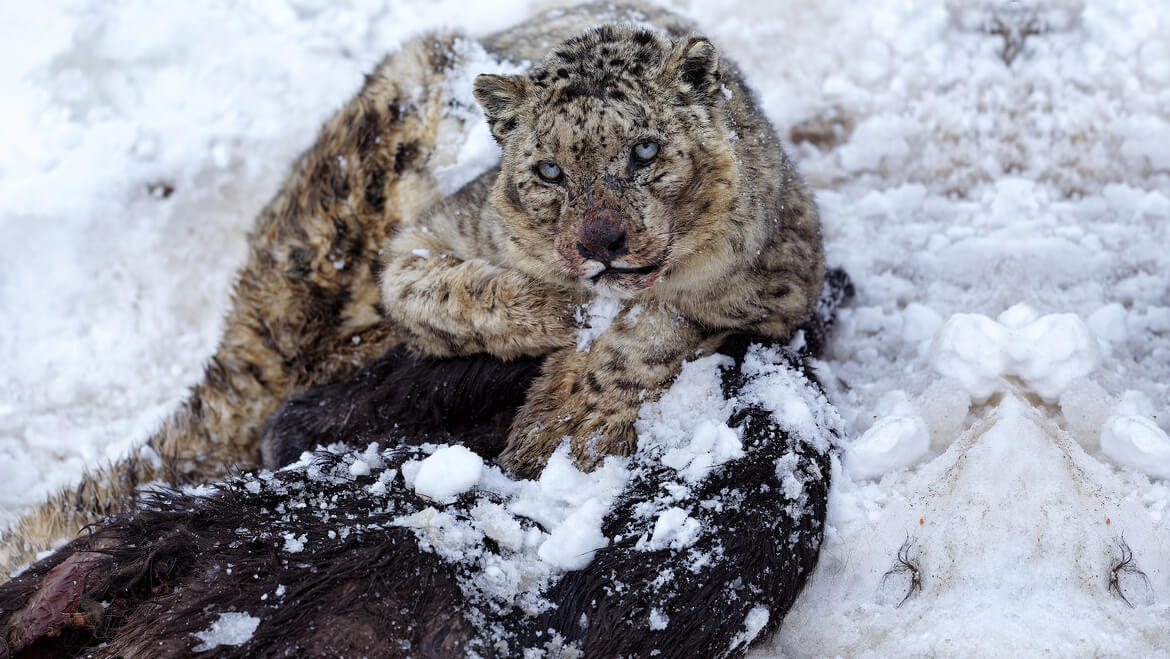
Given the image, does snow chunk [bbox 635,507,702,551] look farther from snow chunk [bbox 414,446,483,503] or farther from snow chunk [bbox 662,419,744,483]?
snow chunk [bbox 414,446,483,503]

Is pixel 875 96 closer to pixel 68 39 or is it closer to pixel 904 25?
pixel 904 25

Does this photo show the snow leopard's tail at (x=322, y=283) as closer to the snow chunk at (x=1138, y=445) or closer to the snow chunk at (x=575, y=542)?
the snow chunk at (x=575, y=542)

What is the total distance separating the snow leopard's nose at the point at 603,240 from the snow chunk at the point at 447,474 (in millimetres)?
905

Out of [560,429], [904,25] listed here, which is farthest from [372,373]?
[904,25]

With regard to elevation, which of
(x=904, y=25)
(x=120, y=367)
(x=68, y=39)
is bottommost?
(x=120, y=367)

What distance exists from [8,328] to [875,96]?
4.90 meters

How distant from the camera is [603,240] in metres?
2.90

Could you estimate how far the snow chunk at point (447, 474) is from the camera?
334 centimetres

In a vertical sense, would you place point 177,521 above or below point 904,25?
below

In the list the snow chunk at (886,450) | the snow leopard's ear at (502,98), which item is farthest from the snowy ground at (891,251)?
the snow leopard's ear at (502,98)

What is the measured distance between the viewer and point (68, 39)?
19.1ft

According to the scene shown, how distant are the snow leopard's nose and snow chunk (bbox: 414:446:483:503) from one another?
2.97ft

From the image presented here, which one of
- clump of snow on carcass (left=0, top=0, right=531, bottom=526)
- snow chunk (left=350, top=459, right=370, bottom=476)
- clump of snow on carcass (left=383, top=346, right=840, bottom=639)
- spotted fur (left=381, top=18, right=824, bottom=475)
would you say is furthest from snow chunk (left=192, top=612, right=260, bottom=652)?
clump of snow on carcass (left=0, top=0, right=531, bottom=526)

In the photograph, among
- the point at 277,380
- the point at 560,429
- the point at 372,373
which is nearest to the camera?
the point at 560,429
